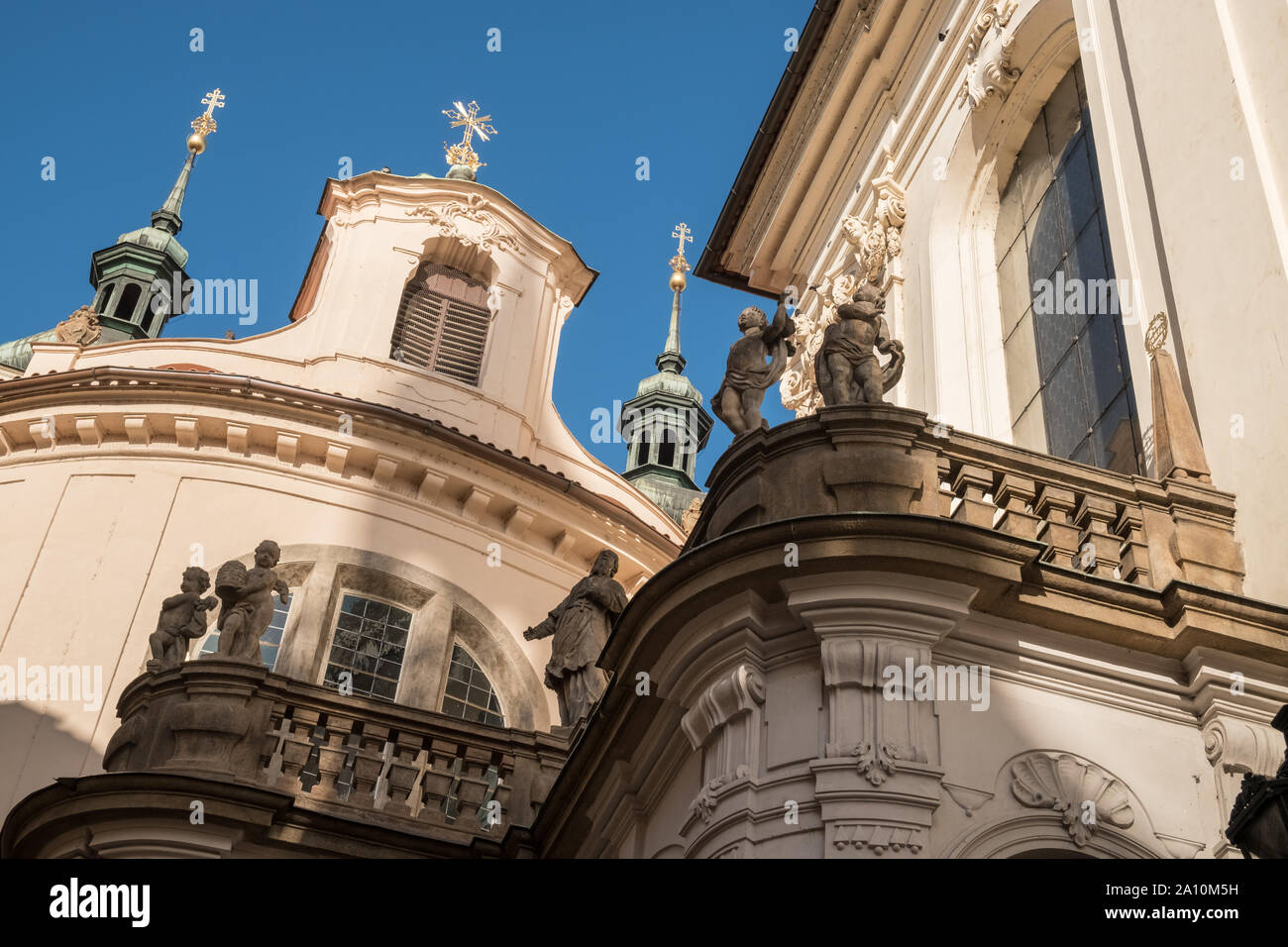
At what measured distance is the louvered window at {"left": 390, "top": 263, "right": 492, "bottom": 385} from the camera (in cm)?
2178

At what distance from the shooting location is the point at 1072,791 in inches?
293

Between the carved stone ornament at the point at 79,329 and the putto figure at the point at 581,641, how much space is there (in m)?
12.2

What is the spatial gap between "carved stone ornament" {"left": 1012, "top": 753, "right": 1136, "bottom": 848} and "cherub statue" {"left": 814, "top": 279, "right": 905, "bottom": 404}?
2.28 meters

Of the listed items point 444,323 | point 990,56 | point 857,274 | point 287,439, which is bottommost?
point 287,439

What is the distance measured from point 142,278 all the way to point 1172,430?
34.7m

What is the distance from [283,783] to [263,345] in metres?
10.7

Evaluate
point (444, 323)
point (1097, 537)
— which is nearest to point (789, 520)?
point (1097, 537)

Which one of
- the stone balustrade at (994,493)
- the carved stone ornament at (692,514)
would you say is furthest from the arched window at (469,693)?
the stone balustrade at (994,493)

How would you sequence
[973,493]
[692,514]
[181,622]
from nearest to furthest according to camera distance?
[973,493] < [181,622] < [692,514]

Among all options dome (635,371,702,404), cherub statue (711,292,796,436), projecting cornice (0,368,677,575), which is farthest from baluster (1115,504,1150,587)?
dome (635,371,702,404)

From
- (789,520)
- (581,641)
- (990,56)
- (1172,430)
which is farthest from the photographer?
(990,56)

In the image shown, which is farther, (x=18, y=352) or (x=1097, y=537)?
(x=18, y=352)

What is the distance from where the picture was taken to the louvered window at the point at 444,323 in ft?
71.5

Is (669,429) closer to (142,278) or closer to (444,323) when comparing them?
(142,278)
